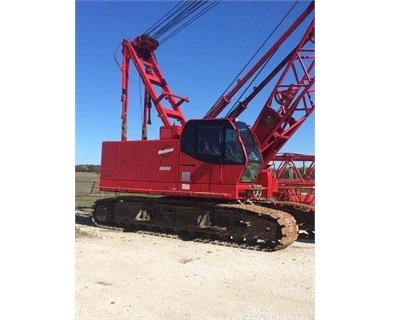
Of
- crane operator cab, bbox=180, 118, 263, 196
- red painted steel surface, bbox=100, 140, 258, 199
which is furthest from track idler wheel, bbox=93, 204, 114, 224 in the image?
crane operator cab, bbox=180, 118, 263, 196

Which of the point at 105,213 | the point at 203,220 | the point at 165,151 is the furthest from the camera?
the point at 105,213

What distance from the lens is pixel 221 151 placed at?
6488mm

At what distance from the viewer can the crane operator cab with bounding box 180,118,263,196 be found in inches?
253

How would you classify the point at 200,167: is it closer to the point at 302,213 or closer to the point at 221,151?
the point at 221,151

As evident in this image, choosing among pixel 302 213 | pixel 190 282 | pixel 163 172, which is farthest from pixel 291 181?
pixel 190 282

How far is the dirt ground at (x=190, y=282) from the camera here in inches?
121

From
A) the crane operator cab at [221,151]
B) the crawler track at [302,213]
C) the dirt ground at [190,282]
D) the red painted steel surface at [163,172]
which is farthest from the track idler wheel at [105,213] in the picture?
the crawler track at [302,213]

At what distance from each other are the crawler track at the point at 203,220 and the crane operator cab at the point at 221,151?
0.45 meters

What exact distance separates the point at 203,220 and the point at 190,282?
2.92m
